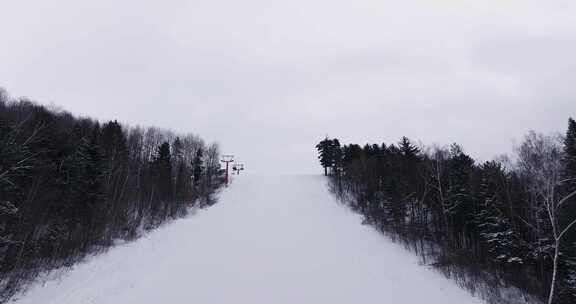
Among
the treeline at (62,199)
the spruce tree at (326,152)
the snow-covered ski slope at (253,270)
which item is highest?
the spruce tree at (326,152)

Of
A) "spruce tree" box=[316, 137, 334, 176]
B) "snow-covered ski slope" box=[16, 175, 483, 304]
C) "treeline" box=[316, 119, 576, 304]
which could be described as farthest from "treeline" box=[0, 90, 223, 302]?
"spruce tree" box=[316, 137, 334, 176]

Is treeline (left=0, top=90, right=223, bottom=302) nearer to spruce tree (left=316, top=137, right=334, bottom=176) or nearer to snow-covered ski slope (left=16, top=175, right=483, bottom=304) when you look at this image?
snow-covered ski slope (left=16, top=175, right=483, bottom=304)

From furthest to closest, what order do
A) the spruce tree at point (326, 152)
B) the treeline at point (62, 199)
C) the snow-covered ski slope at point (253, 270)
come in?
the spruce tree at point (326, 152) → the treeline at point (62, 199) → the snow-covered ski slope at point (253, 270)

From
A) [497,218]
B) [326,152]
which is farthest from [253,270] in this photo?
[326,152]

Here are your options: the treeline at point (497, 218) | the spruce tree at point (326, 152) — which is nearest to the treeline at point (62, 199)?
the treeline at point (497, 218)

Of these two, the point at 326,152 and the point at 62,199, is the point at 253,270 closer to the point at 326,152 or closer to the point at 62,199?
the point at 62,199

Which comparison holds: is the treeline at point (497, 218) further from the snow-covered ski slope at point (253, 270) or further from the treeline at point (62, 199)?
the treeline at point (62, 199)

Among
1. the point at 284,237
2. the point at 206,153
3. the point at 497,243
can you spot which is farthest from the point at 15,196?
the point at 206,153

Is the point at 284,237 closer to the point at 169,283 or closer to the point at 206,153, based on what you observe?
the point at 169,283
